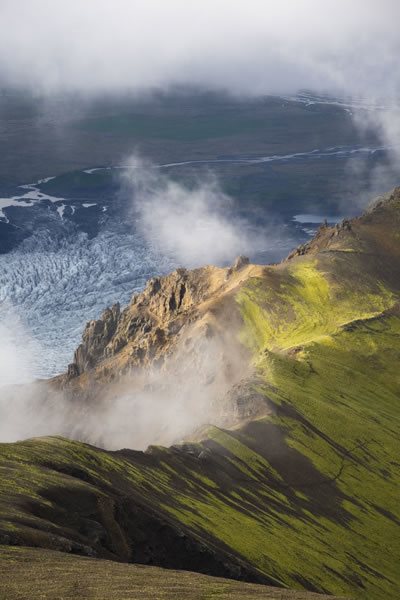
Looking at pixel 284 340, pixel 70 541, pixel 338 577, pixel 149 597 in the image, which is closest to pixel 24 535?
pixel 70 541

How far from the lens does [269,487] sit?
4673 inches

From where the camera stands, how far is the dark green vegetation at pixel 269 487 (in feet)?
249

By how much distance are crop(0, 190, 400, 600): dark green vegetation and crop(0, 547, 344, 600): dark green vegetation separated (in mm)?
4169

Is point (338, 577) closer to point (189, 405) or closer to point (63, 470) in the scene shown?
point (63, 470)

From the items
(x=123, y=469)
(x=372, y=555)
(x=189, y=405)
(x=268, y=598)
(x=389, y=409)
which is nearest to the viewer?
(x=268, y=598)

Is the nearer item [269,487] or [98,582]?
[98,582]

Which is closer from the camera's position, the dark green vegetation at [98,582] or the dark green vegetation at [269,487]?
the dark green vegetation at [98,582]

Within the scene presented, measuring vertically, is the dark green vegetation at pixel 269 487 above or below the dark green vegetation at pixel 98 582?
below

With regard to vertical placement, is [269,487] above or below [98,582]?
below

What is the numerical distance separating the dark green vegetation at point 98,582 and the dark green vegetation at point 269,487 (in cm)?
417

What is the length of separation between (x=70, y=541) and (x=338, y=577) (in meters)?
43.0

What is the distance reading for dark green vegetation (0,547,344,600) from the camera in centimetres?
5184

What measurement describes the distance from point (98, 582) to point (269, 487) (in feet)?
218

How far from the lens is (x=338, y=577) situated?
326 ft
